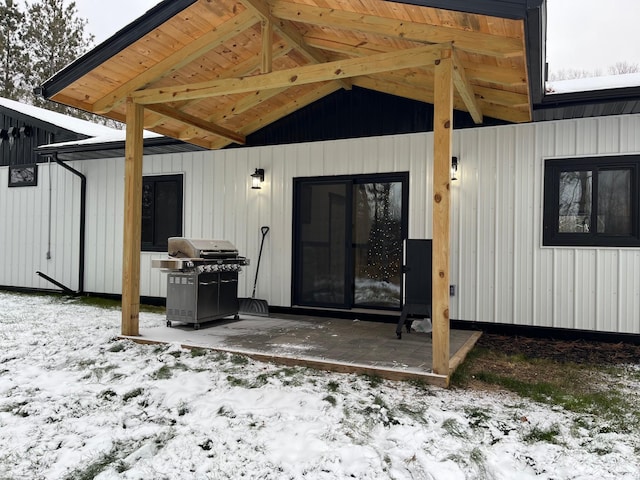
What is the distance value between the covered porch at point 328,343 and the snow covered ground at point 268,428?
0.13m

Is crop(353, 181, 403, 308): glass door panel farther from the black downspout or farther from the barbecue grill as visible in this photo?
the black downspout

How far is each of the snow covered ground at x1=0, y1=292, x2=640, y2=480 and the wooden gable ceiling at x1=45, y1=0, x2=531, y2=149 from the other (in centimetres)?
248

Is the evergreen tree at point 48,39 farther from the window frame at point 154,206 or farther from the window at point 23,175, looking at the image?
the window frame at point 154,206

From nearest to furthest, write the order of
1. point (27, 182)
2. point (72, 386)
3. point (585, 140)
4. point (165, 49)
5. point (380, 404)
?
point (380, 404) → point (72, 386) → point (165, 49) → point (585, 140) → point (27, 182)

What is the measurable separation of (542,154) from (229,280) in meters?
3.86

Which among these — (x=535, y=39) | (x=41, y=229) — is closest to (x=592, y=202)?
(x=535, y=39)

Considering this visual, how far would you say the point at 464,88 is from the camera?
4180 millimetres

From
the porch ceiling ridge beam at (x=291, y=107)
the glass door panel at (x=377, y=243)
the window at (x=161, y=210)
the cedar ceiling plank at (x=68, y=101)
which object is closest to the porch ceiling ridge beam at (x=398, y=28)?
the porch ceiling ridge beam at (x=291, y=107)

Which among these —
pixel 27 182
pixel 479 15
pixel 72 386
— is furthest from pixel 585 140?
pixel 27 182

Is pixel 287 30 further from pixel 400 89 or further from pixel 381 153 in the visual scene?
pixel 381 153

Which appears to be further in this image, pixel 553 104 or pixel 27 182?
pixel 27 182

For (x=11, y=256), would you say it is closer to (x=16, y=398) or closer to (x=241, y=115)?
(x=241, y=115)

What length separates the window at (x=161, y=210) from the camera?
24.2 ft

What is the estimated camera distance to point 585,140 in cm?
499
